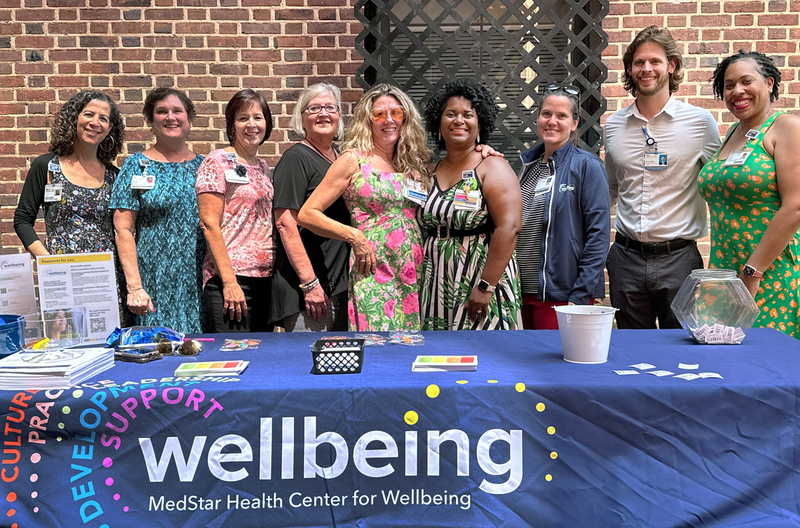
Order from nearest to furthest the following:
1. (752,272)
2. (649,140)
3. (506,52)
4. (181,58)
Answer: (752,272) → (649,140) → (506,52) → (181,58)

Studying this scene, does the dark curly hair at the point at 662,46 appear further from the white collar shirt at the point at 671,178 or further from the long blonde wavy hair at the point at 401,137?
the long blonde wavy hair at the point at 401,137

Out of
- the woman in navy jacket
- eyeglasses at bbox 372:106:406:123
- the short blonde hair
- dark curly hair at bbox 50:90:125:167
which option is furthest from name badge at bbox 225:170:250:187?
the woman in navy jacket

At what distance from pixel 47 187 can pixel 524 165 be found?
2.14 m

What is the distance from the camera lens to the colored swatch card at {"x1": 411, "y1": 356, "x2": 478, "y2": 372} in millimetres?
1698

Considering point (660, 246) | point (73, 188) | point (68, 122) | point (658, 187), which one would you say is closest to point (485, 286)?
point (660, 246)

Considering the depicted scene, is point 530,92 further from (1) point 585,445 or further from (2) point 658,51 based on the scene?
(1) point 585,445

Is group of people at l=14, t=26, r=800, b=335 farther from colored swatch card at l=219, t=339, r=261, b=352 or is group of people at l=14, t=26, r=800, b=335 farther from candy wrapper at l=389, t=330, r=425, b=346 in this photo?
colored swatch card at l=219, t=339, r=261, b=352

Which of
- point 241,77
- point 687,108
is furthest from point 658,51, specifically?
point 241,77

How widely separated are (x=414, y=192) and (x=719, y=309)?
1.19 metres

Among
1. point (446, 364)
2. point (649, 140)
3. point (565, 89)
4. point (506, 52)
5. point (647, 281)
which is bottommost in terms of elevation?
point (446, 364)

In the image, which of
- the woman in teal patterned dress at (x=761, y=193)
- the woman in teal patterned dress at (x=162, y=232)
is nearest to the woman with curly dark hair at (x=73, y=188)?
the woman in teal patterned dress at (x=162, y=232)

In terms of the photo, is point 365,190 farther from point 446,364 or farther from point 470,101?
point 446,364

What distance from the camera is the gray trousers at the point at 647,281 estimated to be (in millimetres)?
2688

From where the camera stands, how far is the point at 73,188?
281cm
